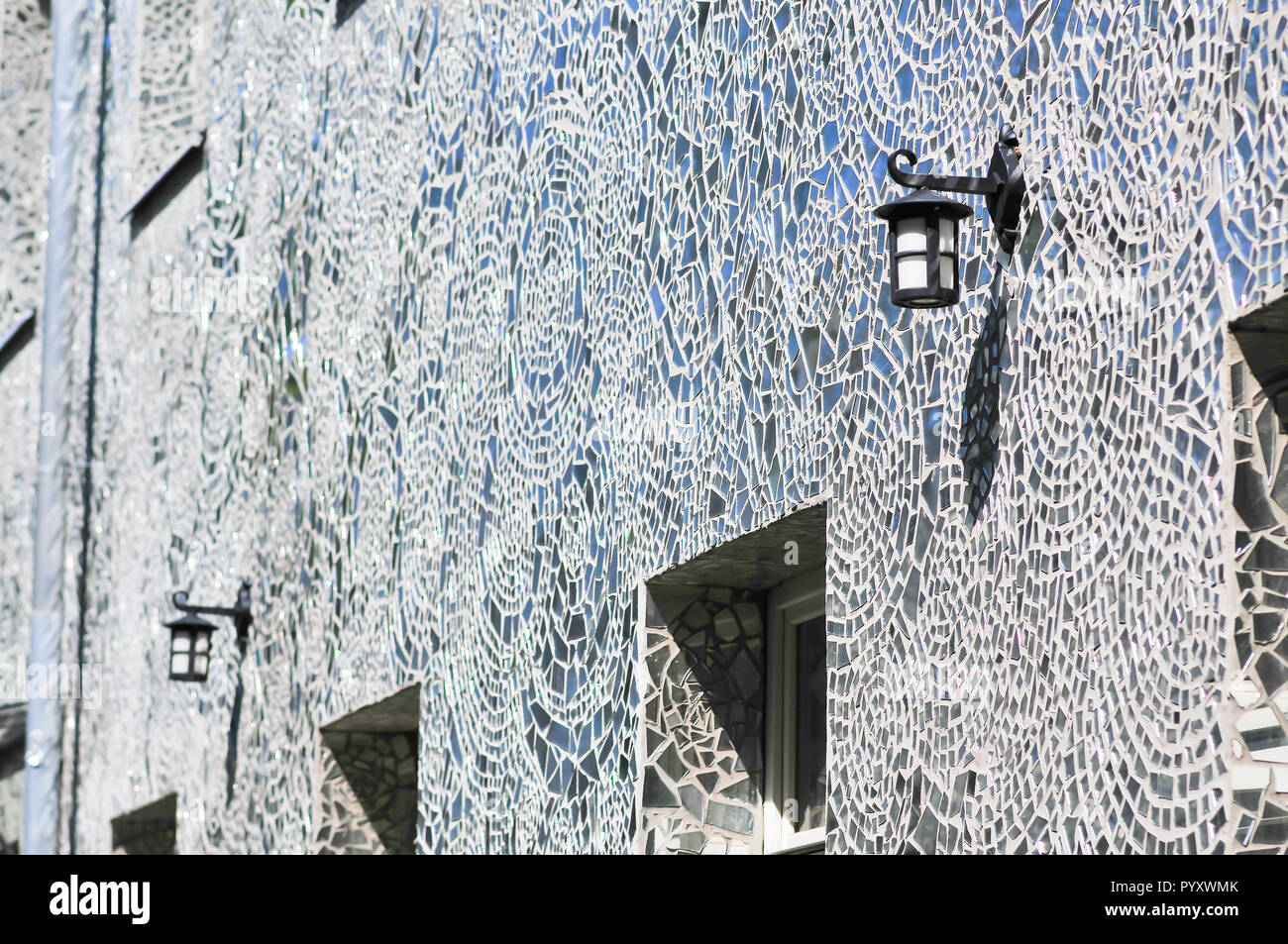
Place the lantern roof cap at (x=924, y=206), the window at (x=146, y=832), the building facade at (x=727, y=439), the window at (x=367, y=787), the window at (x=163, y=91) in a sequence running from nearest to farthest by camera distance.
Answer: the building facade at (x=727, y=439) < the lantern roof cap at (x=924, y=206) < the window at (x=367, y=787) < the window at (x=146, y=832) < the window at (x=163, y=91)

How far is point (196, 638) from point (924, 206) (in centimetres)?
656

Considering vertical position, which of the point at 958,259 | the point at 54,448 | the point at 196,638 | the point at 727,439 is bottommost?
the point at 196,638

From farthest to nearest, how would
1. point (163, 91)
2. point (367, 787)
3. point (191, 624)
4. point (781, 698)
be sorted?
point (163, 91) < point (191, 624) < point (367, 787) < point (781, 698)

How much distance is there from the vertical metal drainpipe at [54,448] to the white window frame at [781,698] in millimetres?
6957

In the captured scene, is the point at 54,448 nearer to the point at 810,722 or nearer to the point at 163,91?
the point at 163,91

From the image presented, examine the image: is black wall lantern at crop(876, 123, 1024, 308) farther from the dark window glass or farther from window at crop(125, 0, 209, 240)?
window at crop(125, 0, 209, 240)

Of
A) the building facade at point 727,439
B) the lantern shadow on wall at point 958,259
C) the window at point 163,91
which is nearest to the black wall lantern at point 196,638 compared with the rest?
the building facade at point 727,439

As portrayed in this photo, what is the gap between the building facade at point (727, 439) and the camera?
143 inches

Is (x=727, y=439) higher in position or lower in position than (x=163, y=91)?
lower

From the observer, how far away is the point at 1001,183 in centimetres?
425

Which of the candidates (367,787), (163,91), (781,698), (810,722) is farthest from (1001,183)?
(163,91)

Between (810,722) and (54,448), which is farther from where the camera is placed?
(54,448)

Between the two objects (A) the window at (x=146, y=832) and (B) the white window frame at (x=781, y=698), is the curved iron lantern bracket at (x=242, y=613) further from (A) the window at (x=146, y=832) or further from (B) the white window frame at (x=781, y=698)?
(B) the white window frame at (x=781, y=698)

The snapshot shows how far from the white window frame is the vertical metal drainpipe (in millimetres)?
6957
